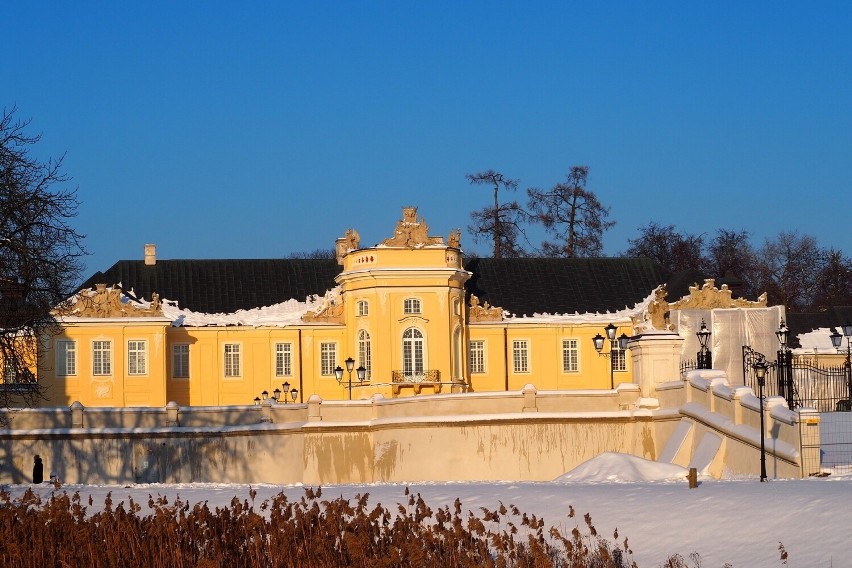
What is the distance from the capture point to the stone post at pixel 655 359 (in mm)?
39125

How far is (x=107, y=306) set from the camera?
61938mm

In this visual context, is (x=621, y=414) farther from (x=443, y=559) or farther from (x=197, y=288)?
(x=197, y=288)

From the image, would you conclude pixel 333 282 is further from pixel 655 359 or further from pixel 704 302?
pixel 655 359

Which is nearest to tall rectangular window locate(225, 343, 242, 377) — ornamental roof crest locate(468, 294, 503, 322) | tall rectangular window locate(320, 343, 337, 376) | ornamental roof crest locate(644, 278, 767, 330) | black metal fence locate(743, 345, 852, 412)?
tall rectangular window locate(320, 343, 337, 376)

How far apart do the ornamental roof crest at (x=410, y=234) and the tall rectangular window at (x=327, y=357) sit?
16.6 feet

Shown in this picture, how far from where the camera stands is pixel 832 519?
2027cm

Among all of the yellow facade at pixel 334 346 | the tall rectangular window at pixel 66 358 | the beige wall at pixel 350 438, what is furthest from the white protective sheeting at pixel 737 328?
the tall rectangular window at pixel 66 358

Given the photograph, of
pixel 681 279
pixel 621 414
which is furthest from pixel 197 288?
pixel 621 414

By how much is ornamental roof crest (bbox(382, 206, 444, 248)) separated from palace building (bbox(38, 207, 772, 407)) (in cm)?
5

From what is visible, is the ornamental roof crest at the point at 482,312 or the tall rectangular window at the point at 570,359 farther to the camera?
the tall rectangular window at the point at 570,359

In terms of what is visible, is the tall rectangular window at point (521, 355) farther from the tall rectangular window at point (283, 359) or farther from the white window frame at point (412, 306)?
the tall rectangular window at point (283, 359)

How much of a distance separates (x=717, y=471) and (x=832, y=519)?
13171 millimetres

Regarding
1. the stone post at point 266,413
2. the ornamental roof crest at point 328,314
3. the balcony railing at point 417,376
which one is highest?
the ornamental roof crest at point 328,314

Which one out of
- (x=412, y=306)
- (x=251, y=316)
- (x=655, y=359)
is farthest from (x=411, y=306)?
(x=655, y=359)
